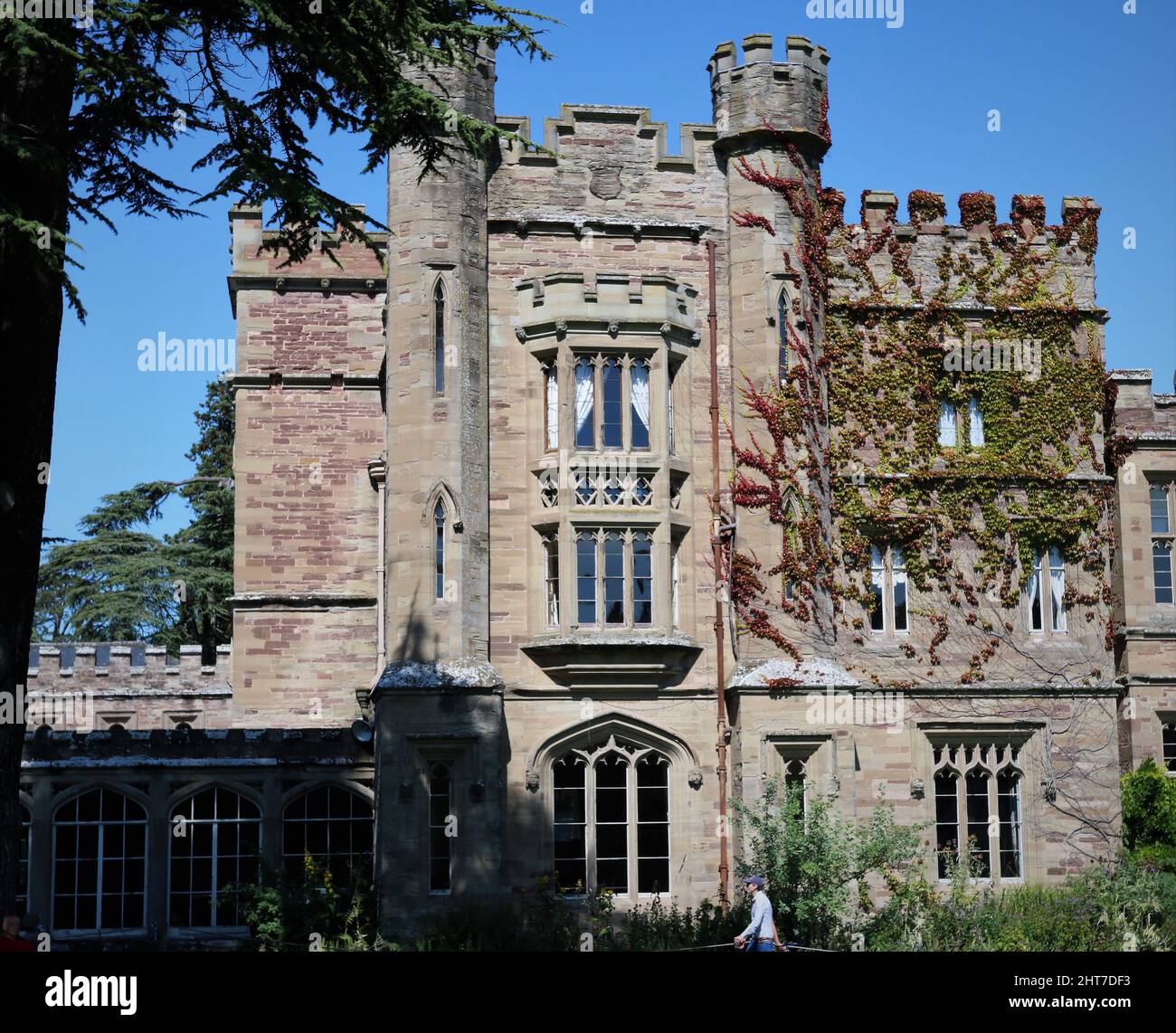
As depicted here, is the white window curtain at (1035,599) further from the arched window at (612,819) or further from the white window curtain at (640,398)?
the white window curtain at (640,398)

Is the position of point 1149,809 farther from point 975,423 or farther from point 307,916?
point 307,916

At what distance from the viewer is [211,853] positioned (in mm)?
23078

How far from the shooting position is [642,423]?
22.7 meters

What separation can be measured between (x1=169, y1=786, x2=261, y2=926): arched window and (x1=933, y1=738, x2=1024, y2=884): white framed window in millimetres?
9606

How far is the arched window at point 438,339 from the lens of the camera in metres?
22.2

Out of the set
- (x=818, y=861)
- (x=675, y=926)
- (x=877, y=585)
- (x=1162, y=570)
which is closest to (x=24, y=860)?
(x=675, y=926)

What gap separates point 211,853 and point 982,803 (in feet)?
35.6

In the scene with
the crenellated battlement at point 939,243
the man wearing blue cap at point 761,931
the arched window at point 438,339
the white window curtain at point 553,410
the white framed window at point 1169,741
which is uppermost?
the crenellated battlement at point 939,243

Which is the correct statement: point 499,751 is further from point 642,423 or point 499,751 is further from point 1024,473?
point 1024,473

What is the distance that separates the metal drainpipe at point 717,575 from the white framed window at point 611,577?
99cm

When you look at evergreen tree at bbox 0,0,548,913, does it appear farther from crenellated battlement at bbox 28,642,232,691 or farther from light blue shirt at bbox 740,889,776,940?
crenellated battlement at bbox 28,642,232,691

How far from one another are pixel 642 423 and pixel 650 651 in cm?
305

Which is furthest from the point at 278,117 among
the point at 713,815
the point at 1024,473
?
the point at 1024,473

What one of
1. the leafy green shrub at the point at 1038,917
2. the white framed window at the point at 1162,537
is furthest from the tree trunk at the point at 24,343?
the white framed window at the point at 1162,537
